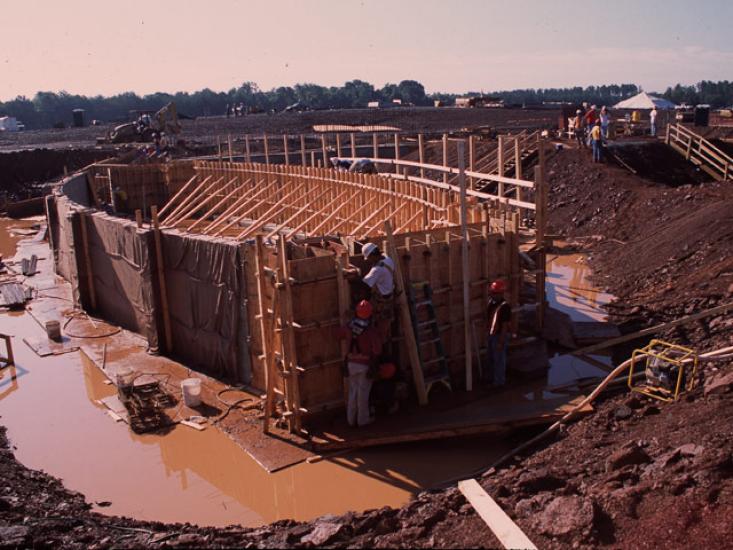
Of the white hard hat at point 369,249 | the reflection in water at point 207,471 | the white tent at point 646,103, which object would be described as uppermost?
the white tent at point 646,103

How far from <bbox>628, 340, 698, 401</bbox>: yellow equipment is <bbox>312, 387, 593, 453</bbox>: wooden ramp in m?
0.78

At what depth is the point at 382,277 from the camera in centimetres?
881

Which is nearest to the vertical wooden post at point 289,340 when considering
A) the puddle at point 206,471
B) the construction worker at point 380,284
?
the puddle at point 206,471

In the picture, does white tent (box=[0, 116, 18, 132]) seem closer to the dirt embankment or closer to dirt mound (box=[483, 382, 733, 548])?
the dirt embankment

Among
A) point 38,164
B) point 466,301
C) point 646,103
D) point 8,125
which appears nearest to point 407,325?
point 466,301

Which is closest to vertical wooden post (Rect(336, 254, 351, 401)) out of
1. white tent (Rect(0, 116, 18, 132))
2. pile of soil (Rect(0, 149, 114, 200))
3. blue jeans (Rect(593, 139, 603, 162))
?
blue jeans (Rect(593, 139, 603, 162))

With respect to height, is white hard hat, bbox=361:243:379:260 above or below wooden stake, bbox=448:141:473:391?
above

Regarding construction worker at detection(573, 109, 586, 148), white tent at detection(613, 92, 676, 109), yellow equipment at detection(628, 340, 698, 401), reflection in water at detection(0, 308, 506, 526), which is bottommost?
reflection in water at detection(0, 308, 506, 526)

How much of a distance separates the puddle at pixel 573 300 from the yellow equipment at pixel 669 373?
2368 millimetres

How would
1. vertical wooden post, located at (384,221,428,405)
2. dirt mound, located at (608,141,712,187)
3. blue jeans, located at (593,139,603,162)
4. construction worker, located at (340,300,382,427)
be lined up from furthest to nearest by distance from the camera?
dirt mound, located at (608,141,712,187) < blue jeans, located at (593,139,603,162) < vertical wooden post, located at (384,221,428,405) < construction worker, located at (340,300,382,427)

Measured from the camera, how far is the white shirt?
877cm

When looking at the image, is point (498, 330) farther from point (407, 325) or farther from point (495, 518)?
point (495, 518)

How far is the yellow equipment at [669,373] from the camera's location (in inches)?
300

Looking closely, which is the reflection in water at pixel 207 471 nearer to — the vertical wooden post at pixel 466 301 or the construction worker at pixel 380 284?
the vertical wooden post at pixel 466 301
